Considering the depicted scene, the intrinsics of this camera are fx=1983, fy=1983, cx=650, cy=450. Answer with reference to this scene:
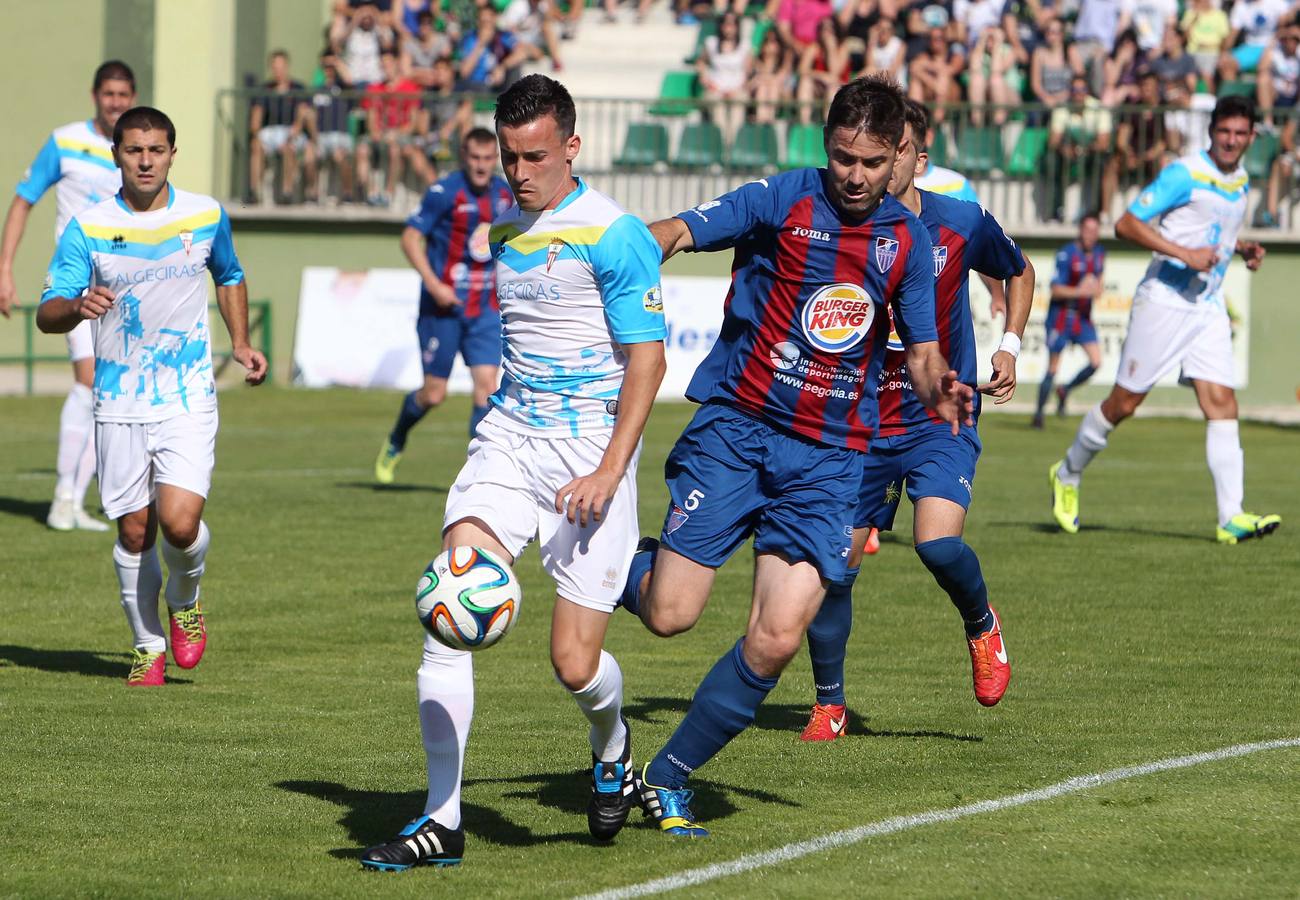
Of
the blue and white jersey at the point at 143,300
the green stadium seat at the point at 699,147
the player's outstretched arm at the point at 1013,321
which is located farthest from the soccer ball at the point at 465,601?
the green stadium seat at the point at 699,147

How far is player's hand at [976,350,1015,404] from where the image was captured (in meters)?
6.53

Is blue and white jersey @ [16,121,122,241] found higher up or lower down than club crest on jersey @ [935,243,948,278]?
lower down

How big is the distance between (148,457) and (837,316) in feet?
11.2

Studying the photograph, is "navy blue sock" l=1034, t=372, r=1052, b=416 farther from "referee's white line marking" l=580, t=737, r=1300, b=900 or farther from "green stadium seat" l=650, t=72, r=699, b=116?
"referee's white line marking" l=580, t=737, r=1300, b=900

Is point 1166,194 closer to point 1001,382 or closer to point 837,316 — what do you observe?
point 1001,382

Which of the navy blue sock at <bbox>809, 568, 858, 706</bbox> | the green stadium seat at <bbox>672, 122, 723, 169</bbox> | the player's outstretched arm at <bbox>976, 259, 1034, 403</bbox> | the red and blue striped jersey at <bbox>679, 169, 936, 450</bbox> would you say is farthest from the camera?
the green stadium seat at <bbox>672, 122, 723, 169</bbox>

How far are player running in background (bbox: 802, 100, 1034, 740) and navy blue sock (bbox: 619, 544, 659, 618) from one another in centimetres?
126

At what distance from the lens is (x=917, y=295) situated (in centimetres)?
614

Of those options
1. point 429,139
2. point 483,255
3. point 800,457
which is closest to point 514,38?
point 429,139

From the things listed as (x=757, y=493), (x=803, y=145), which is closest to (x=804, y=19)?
(x=803, y=145)

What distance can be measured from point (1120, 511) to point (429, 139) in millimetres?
15040

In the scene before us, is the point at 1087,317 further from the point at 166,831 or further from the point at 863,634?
the point at 166,831

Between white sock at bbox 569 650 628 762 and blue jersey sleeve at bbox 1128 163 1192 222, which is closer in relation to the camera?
white sock at bbox 569 650 628 762

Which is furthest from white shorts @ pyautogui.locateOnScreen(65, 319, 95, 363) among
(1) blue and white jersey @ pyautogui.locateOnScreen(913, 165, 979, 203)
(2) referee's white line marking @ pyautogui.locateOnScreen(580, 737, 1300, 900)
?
(2) referee's white line marking @ pyautogui.locateOnScreen(580, 737, 1300, 900)
